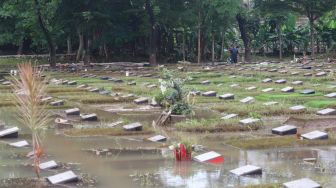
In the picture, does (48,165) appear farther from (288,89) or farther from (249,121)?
(288,89)

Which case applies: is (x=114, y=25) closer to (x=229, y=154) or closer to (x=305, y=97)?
(x=305, y=97)

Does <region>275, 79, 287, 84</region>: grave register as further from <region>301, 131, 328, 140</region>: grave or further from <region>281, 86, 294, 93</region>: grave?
<region>301, 131, 328, 140</region>: grave

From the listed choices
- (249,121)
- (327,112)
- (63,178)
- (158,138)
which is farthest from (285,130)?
(63,178)

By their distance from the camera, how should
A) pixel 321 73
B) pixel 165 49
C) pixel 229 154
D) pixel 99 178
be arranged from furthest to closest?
pixel 165 49 < pixel 321 73 < pixel 229 154 < pixel 99 178

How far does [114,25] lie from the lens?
37.5 meters

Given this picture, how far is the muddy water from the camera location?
7.96 metres

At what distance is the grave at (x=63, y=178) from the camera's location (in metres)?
7.78

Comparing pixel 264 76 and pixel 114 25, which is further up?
pixel 114 25

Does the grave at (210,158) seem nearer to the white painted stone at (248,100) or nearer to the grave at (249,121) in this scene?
the grave at (249,121)

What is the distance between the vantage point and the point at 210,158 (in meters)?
9.20

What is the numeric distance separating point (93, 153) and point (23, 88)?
2.19 m

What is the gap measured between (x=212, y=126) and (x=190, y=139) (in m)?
1.53

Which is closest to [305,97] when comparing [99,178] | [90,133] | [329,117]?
[329,117]

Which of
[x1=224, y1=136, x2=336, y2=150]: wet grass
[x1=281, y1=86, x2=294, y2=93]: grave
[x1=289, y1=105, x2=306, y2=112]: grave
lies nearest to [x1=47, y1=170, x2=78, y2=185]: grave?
[x1=224, y1=136, x2=336, y2=150]: wet grass
